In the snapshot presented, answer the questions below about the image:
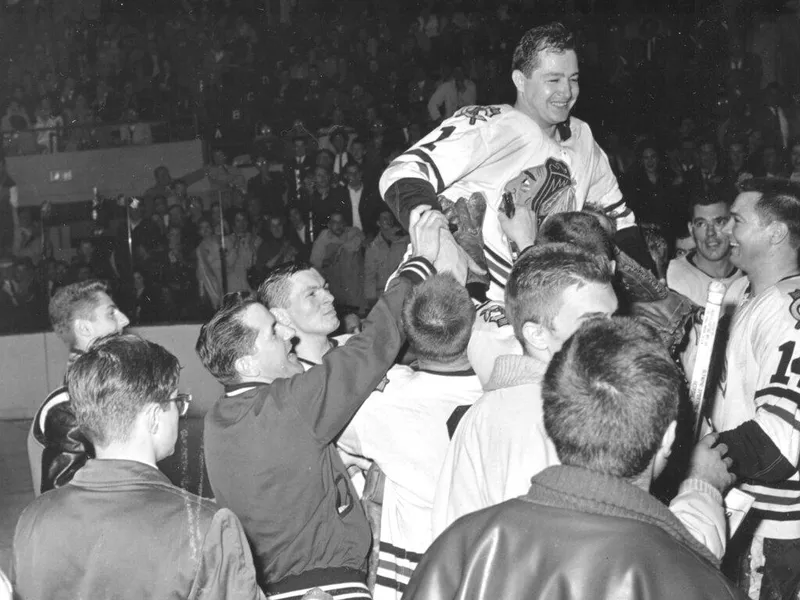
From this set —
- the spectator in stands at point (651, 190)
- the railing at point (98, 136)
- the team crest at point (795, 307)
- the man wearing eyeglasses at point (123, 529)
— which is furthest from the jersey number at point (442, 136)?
the railing at point (98, 136)

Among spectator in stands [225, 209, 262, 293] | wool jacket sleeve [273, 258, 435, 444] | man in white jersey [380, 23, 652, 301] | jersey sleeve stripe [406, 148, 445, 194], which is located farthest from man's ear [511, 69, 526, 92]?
spectator in stands [225, 209, 262, 293]

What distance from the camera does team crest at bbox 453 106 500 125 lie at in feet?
14.1

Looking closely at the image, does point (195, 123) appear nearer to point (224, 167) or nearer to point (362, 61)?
point (224, 167)

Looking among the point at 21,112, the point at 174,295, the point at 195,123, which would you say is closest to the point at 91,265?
the point at 174,295

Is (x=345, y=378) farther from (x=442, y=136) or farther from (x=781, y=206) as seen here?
(x=781, y=206)

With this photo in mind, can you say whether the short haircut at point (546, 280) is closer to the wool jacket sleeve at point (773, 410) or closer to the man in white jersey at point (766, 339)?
the wool jacket sleeve at point (773, 410)

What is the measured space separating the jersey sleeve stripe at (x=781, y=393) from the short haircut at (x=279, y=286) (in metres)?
2.03

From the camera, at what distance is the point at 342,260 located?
37.4 ft

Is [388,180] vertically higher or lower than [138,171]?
lower

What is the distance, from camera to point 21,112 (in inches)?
658

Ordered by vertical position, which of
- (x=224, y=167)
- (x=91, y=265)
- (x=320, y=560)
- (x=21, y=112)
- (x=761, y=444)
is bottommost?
(x=320, y=560)

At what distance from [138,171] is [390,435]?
1187cm

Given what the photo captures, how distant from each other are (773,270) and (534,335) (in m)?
1.94

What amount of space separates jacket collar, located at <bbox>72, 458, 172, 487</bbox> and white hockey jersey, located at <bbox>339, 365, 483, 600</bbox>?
1042 mm
